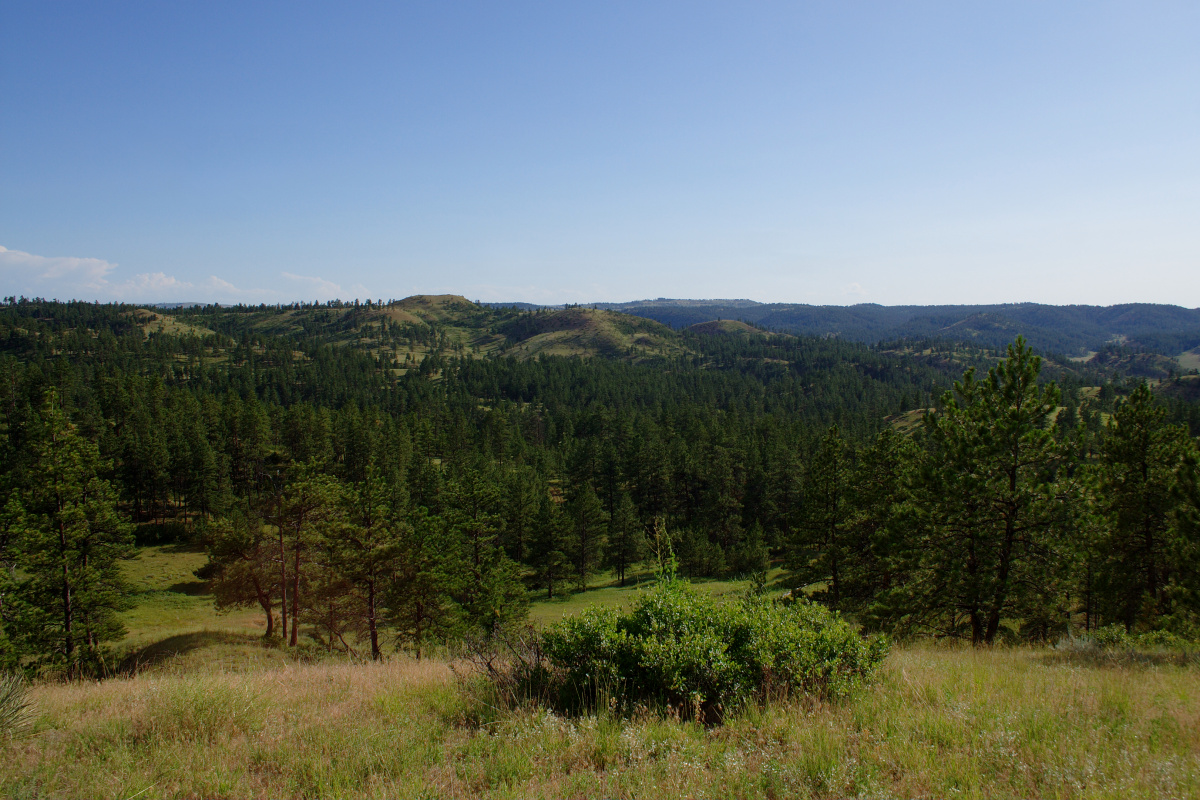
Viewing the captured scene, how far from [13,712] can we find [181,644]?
27355mm

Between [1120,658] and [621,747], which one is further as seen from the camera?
[1120,658]

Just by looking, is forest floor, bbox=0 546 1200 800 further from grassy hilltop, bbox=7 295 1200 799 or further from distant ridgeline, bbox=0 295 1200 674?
distant ridgeline, bbox=0 295 1200 674

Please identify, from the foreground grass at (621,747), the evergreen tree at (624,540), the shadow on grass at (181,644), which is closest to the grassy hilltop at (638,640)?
the foreground grass at (621,747)

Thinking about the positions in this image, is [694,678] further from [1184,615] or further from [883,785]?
[1184,615]

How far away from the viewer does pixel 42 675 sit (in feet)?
61.7

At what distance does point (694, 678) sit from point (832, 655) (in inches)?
76.0

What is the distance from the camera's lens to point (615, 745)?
220 inches

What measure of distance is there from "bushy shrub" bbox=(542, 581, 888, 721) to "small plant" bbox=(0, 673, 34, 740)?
5.81 m

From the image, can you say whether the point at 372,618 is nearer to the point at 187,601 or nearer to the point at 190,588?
the point at 187,601

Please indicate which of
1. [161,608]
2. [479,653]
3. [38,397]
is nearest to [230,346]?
[38,397]

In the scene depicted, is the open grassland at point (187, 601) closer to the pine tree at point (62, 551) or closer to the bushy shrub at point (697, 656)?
the pine tree at point (62, 551)

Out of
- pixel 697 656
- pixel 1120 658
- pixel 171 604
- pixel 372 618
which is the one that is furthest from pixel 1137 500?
pixel 171 604

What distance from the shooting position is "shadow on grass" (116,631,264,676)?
25.2 m

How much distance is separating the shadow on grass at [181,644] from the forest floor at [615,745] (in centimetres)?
2368
